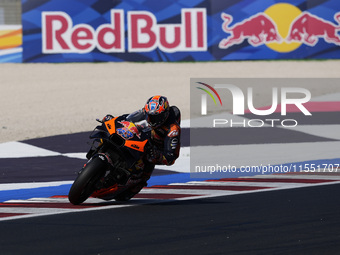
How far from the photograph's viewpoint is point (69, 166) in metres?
13.2

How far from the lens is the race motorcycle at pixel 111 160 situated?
9.50m

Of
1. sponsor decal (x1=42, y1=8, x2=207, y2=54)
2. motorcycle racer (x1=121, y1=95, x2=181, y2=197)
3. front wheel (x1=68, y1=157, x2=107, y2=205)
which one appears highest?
sponsor decal (x1=42, y1=8, x2=207, y2=54)

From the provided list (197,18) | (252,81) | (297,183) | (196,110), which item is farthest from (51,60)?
(297,183)

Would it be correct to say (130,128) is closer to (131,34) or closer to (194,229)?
(194,229)

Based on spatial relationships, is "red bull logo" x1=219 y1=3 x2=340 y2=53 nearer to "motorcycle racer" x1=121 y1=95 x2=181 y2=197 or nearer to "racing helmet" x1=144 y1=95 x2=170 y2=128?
"motorcycle racer" x1=121 y1=95 x2=181 y2=197

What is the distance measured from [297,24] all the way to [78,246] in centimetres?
2290

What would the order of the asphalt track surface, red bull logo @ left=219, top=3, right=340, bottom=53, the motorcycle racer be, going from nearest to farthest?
the asphalt track surface < the motorcycle racer < red bull logo @ left=219, top=3, right=340, bottom=53

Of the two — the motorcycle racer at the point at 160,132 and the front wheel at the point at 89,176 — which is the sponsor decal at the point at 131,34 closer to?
the motorcycle racer at the point at 160,132

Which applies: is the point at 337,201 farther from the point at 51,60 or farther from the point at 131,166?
the point at 51,60

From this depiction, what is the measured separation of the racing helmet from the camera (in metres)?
9.89

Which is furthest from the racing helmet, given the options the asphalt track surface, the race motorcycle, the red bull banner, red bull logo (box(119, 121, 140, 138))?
the red bull banner

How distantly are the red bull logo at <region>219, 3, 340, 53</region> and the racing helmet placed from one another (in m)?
20.1

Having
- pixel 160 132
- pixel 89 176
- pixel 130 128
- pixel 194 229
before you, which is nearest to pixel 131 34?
pixel 160 132

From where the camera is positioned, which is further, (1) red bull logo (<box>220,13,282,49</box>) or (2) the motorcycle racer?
(1) red bull logo (<box>220,13,282,49</box>)
